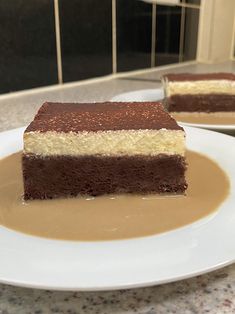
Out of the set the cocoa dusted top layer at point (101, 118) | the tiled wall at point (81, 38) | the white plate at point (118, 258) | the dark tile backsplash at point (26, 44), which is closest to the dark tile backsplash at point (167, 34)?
the tiled wall at point (81, 38)

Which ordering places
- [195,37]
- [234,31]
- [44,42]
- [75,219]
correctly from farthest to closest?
[234,31], [195,37], [44,42], [75,219]

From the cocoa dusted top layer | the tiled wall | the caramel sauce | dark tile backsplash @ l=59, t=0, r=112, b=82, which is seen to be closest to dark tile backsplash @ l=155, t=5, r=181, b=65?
the tiled wall

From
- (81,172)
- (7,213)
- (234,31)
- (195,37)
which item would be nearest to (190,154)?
(81,172)

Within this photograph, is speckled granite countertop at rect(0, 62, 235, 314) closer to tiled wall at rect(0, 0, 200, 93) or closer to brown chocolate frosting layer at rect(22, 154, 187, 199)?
brown chocolate frosting layer at rect(22, 154, 187, 199)

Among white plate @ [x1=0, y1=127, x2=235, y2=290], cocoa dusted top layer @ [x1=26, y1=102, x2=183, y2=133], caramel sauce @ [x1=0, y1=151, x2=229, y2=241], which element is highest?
cocoa dusted top layer @ [x1=26, y1=102, x2=183, y2=133]

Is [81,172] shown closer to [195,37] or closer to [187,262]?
[187,262]

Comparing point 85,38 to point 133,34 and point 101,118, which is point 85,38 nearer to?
point 133,34
